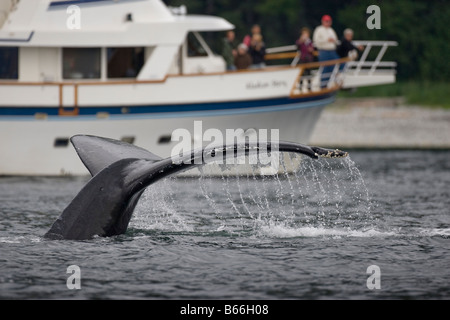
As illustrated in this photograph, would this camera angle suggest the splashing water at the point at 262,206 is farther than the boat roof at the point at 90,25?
No

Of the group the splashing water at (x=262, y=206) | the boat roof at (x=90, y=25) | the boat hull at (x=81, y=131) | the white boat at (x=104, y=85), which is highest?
the boat roof at (x=90, y=25)

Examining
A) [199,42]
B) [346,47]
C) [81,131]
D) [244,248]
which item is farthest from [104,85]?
[244,248]

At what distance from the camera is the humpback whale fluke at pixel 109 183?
16766 mm

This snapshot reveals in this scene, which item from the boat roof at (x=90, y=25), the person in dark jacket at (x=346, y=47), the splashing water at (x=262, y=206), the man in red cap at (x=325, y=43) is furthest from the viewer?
the person in dark jacket at (x=346, y=47)

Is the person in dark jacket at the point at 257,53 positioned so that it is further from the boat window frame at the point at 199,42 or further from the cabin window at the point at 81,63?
the cabin window at the point at 81,63

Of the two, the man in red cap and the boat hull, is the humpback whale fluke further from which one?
the man in red cap

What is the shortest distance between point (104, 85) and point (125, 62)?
145cm

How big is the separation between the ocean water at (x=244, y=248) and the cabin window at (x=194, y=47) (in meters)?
7.61

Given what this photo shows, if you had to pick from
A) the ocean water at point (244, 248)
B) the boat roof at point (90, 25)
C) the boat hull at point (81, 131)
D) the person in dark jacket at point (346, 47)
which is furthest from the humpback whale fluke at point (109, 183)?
the person in dark jacket at point (346, 47)

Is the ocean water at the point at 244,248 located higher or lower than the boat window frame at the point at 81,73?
lower

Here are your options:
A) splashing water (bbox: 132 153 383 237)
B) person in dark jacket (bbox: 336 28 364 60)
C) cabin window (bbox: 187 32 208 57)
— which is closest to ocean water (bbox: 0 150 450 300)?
splashing water (bbox: 132 153 383 237)

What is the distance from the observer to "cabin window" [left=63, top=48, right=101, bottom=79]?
32.3 meters

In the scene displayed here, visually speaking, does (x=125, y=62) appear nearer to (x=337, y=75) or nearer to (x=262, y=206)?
(x=337, y=75)
